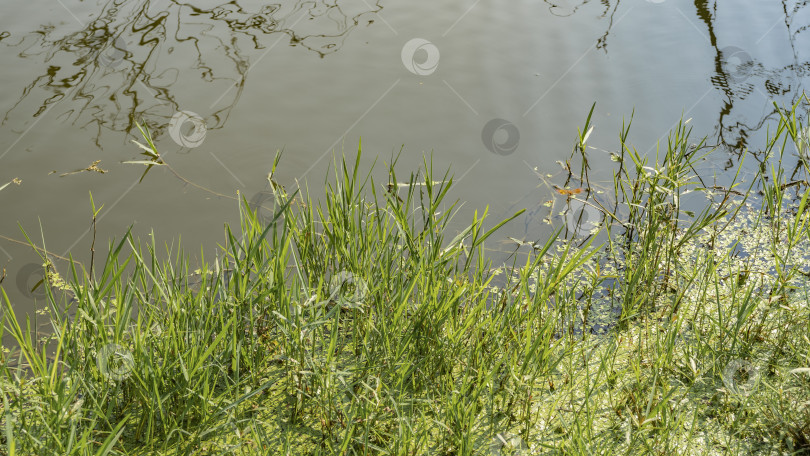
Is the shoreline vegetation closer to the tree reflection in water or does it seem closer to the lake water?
the lake water

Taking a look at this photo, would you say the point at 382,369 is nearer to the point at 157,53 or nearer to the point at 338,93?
the point at 338,93

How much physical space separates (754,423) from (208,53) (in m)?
2.85

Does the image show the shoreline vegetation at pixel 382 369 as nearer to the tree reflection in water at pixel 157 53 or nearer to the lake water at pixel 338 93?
the lake water at pixel 338 93

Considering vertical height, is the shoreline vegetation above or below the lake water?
below

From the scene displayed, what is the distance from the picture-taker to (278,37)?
137 inches

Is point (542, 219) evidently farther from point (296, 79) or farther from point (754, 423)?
point (296, 79)

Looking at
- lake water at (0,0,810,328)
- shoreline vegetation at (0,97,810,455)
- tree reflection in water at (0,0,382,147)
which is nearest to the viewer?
shoreline vegetation at (0,97,810,455)

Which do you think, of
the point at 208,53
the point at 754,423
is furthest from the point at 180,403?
the point at 208,53

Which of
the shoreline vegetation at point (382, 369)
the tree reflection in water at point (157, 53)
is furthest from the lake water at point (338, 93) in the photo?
the shoreline vegetation at point (382, 369)

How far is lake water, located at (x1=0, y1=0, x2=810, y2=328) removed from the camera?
8.37 feet

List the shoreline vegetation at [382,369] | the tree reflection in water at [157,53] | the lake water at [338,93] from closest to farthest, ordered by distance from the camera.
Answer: the shoreline vegetation at [382,369] < the lake water at [338,93] < the tree reflection in water at [157,53]

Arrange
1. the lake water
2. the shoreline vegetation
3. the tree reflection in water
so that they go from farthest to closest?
the tree reflection in water < the lake water < the shoreline vegetation

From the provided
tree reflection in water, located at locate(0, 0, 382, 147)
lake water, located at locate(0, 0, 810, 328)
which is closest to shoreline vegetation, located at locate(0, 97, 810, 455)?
lake water, located at locate(0, 0, 810, 328)

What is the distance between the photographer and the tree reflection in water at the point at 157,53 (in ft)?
9.64
